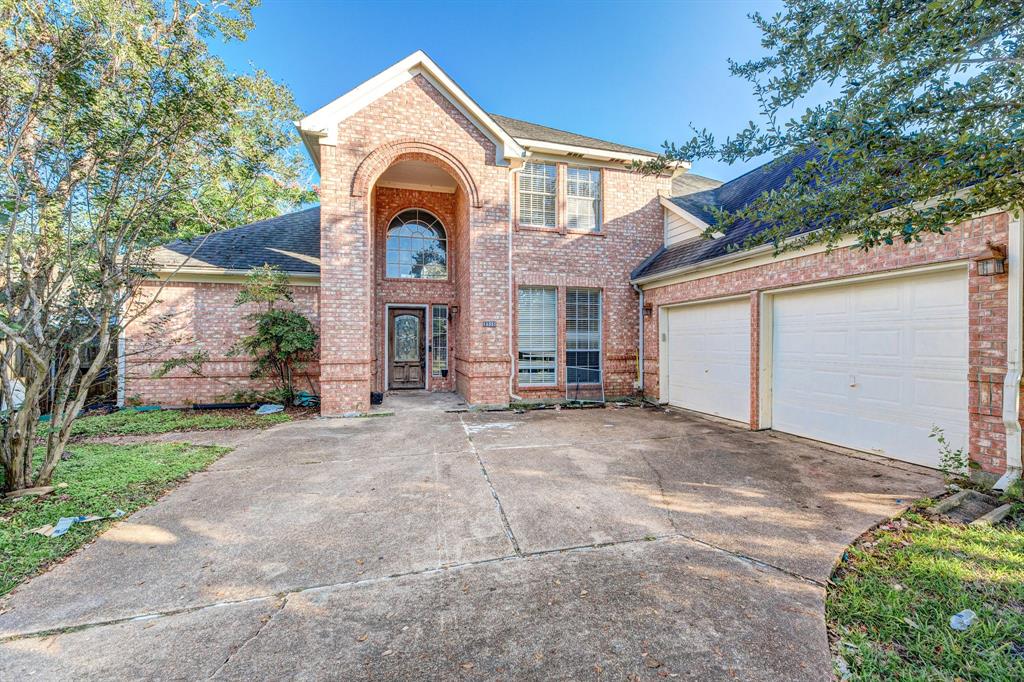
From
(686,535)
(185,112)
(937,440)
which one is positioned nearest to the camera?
(686,535)

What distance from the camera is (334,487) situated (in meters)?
4.53

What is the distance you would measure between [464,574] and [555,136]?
1111 cm

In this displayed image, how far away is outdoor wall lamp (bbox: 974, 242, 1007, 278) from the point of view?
425 centimetres

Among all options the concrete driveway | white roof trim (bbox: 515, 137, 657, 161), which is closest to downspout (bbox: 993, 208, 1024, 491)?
the concrete driveway

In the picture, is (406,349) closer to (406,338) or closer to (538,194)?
(406,338)

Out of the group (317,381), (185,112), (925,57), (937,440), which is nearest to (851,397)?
(937,440)

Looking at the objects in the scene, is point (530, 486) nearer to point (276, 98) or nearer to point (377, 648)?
point (377, 648)

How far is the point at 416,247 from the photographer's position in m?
11.2

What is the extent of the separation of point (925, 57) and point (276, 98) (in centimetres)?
703

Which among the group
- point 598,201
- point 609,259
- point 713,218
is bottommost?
point 609,259

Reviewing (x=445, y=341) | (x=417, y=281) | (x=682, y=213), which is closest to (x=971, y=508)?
(x=682, y=213)

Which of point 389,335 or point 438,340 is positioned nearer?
point 389,335

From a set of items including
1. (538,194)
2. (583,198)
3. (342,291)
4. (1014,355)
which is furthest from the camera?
(583,198)

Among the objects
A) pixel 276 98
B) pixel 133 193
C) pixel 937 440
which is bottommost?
pixel 937 440
